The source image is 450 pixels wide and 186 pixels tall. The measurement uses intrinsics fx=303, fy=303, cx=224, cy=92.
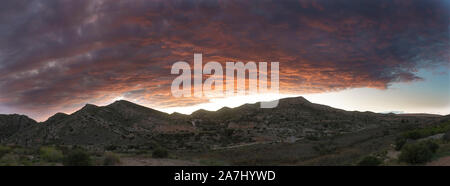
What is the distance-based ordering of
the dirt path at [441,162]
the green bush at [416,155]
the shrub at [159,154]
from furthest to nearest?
the shrub at [159,154] → the green bush at [416,155] → the dirt path at [441,162]

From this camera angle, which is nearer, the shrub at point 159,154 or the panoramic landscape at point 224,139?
the panoramic landscape at point 224,139

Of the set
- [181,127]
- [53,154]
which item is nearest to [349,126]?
[181,127]

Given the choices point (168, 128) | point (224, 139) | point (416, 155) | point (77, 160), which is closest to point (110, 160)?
point (77, 160)

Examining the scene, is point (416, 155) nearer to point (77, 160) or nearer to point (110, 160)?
point (110, 160)

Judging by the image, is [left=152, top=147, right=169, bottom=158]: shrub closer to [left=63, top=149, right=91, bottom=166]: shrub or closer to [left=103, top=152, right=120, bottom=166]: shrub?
[left=103, top=152, right=120, bottom=166]: shrub

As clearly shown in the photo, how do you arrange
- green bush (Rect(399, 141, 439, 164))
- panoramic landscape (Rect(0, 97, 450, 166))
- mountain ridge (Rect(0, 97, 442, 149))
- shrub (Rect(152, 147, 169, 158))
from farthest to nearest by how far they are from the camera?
mountain ridge (Rect(0, 97, 442, 149))
shrub (Rect(152, 147, 169, 158))
panoramic landscape (Rect(0, 97, 450, 166))
green bush (Rect(399, 141, 439, 164))

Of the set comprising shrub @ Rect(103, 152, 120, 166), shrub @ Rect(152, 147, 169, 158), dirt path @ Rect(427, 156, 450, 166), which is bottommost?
shrub @ Rect(152, 147, 169, 158)

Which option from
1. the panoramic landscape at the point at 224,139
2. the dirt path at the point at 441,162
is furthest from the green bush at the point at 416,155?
the dirt path at the point at 441,162

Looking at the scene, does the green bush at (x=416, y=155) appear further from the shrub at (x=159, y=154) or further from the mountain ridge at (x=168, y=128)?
the mountain ridge at (x=168, y=128)

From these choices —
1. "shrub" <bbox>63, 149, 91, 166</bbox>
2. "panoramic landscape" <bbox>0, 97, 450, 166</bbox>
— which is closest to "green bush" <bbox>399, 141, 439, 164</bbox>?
"panoramic landscape" <bbox>0, 97, 450, 166</bbox>

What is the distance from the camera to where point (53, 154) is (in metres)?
25.5
